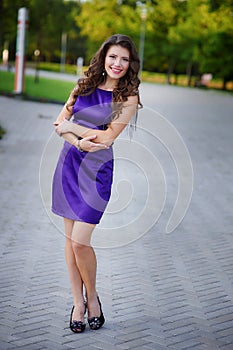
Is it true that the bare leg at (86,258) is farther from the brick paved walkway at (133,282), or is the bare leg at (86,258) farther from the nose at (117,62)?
the nose at (117,62)

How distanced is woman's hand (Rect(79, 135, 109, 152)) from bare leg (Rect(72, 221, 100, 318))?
44cm

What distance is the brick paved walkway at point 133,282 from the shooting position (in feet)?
13.5

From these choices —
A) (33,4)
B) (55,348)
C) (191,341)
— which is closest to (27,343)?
(55,348)

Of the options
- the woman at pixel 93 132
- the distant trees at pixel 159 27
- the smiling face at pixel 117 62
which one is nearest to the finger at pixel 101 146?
the woman at pixel 93 132

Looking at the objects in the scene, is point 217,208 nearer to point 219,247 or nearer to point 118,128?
point 219,247

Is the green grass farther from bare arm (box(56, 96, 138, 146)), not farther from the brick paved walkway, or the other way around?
bare arm (box(56, 96, 138, 146))

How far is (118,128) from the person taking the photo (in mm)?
3941

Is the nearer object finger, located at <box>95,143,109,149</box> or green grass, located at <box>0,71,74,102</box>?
finger, located at <box>95,143,109,149</box>

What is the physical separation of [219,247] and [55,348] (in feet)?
10.1

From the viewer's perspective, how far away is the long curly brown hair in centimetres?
390

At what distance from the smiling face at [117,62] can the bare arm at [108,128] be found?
16 cm

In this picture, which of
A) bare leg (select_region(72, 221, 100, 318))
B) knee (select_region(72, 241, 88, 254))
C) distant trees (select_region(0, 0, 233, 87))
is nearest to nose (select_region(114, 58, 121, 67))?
bare leg (select_region(72, 221, 100, 318))

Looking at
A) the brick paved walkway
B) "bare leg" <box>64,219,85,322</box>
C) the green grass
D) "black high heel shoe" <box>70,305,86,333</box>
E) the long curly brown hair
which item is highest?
the long curly brown hair

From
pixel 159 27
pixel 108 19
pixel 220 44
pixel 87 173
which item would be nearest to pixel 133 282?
pixel 87 173
